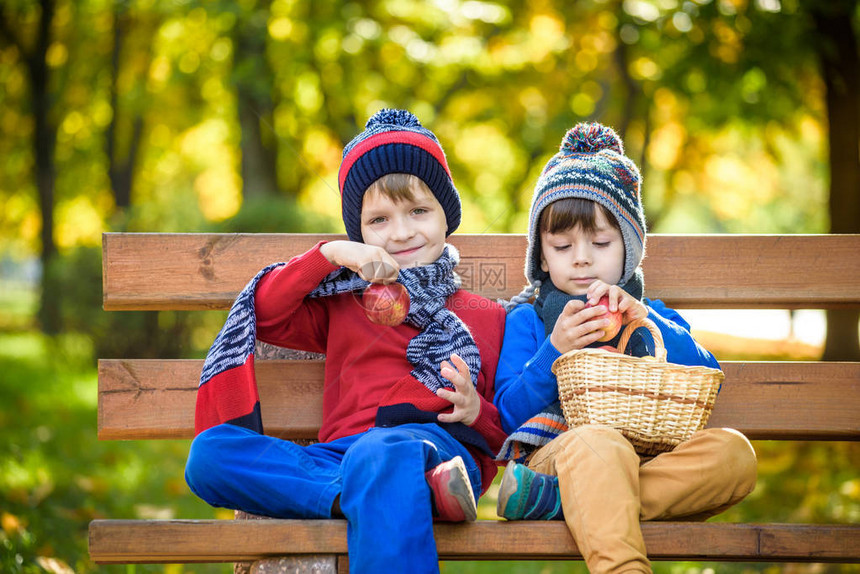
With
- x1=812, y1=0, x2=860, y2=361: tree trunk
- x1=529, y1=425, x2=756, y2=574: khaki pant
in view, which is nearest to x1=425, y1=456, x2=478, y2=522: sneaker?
x1=529, y1=425, x2=756, y2=574: khaki pant

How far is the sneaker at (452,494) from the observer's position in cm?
198

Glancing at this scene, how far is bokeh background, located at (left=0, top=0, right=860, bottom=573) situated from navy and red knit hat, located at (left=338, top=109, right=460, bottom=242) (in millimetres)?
257

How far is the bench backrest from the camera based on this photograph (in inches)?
108

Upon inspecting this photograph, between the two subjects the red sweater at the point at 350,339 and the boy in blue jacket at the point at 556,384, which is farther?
→ the red sweater at the point at 350,339

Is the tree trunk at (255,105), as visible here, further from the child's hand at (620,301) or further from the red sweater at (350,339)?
the child's hand at (620,301)

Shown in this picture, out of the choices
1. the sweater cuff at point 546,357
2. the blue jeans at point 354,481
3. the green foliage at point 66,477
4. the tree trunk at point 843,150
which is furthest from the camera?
the tree trunk at point 843,150

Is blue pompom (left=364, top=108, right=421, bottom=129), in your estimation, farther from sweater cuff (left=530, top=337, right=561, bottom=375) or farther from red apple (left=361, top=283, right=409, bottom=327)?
sweater cuff (left=530, top=337, right=561, bottom=375)

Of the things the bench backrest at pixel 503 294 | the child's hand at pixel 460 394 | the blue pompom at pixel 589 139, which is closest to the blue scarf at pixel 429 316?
the child's hand at pixel 460 394

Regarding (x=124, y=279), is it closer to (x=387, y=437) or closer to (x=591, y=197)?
(x=387, y=437)

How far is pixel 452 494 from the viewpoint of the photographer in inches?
77.8

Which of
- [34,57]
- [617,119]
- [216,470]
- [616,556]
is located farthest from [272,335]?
[34,57]

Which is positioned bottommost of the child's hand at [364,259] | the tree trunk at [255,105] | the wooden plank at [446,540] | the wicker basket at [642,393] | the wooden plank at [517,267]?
the wooden plank at [446,540]

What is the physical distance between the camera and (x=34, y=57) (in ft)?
37.9

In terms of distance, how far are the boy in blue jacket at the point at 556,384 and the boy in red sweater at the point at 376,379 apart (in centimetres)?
13
